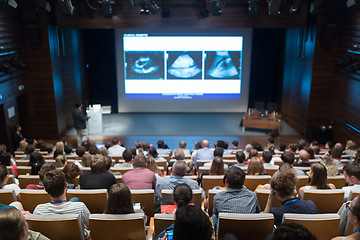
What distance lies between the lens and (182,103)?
507 inches

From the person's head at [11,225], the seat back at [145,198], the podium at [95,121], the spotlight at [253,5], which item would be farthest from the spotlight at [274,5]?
the person's head at [11,225]

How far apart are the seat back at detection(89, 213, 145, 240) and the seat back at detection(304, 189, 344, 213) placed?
1.78 metres

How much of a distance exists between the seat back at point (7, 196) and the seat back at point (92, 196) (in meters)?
0.59

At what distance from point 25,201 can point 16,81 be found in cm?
636

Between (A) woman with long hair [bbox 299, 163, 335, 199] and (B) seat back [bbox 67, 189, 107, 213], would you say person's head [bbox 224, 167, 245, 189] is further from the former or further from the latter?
(B) seat back [bbox 67, 189, 107, 213]

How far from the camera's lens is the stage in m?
9.96

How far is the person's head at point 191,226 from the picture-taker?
196cm

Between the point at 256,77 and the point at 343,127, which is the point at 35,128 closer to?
the point at 256,77

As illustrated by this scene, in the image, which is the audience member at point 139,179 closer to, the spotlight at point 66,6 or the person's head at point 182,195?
the person's head at point 182,195

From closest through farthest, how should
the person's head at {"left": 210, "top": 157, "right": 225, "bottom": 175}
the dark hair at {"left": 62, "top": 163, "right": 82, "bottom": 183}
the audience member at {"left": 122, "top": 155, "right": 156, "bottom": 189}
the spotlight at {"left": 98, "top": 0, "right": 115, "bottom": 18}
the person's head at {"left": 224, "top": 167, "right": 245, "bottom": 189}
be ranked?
1. the person's head at {"left": 224, "top": 167, "right": 245, "bottom": 189}
2. the audience member at {"left": 122, "top": 155, "right": 156, "bottom": 189}
3. the dark hair at {"left": 62, "top": 163, "right": 82, "bottom": 183}
4. the person's head at {"left": 210, "top": 157, "right": 225, "bottom": 175}
5. the spotlight at {"left": 98, "top": 0, "right": 115, "bottom": 18}

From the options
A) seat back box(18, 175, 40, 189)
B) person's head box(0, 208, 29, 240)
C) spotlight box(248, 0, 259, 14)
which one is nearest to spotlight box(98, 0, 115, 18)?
spotlight box(248, 0, 259, 14)

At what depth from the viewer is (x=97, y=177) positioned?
3.81 meters

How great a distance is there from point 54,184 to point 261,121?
28.4 feet

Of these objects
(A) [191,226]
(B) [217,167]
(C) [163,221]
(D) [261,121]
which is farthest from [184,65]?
(A) [191,226]
